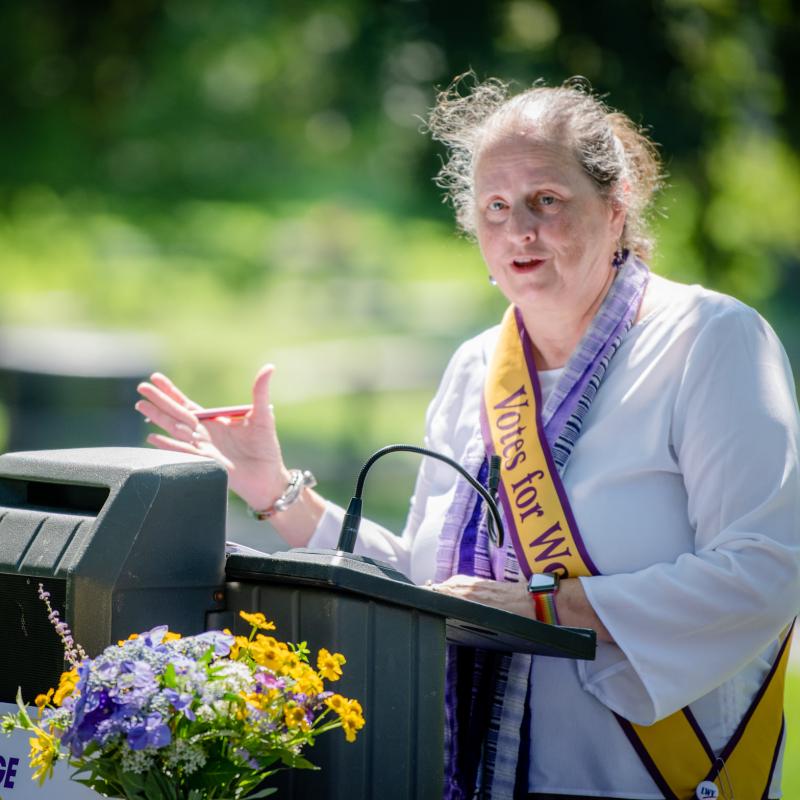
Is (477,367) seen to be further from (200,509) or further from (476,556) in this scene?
(200,509)

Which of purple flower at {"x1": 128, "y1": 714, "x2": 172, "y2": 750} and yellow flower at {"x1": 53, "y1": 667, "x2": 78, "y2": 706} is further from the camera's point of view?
yellow flower at {"x1": 53, "y1": 667, "x2": 78, "y2": 706}

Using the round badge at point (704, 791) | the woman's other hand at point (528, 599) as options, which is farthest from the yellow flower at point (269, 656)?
the round badge at point (704, 791)

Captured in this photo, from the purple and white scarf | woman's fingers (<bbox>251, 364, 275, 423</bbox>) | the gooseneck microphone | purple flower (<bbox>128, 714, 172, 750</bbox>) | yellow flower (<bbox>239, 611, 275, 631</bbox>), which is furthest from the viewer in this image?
woman's fingers (<bbox>251, 364, 275, 423</bbox>)

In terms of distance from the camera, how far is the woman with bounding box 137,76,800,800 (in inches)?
90.5

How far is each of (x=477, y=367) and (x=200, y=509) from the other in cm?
109

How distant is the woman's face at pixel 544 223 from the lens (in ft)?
8.73

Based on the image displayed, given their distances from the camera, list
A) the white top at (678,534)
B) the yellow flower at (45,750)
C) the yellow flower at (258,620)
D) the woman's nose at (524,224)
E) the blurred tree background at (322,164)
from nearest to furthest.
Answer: the yellow flower at (45,750), the yellow flower at (258,620), the white top at (678,534), the woman's nose at (524,224), the blurred tree background at (322,164)

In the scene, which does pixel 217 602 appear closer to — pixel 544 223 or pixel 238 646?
pixel 238 646

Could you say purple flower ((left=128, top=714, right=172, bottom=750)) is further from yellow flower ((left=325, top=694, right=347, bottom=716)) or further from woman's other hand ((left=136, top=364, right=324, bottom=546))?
woman's other hand ((left=136, top=364, right=324, bottom=546))

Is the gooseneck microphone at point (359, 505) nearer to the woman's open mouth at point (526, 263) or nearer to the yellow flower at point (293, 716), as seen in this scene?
the yellow flower at point (293, 716)

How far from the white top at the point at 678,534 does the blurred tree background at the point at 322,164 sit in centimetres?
234

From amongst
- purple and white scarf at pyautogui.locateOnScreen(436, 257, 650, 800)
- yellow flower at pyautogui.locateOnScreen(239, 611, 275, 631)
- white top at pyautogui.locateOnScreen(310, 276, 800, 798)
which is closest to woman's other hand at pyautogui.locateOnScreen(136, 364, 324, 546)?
purple and white scarf at pyautogui.locateOnScreen(436, 257, 650, 800)

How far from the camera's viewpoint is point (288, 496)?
2947mm

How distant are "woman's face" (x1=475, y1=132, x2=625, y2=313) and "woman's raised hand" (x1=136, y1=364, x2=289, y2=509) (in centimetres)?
59
